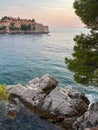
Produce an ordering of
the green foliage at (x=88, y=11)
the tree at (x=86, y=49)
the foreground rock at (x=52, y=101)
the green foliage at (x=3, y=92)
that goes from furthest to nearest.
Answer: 1. the foreground rock at (x=52, y=101)
2. the green foliage at (x=3, y=92)
3. the tree at (x=86, y=49)
4. the green foliage at (x=88, y=11)

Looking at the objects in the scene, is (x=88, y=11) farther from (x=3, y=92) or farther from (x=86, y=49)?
(x=3, y=92)

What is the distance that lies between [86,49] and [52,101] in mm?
7032

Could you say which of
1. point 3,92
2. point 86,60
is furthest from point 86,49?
point 3,92

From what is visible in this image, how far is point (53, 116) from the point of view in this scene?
81.6 feet

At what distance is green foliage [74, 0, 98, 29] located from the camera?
2075 cm

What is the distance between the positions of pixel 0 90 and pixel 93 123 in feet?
25.4

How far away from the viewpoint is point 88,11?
68.6 ft

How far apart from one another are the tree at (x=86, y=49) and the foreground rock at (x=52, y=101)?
4.55 meters

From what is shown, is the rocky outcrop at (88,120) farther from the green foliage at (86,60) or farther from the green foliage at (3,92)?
the green foliage at (3,92)

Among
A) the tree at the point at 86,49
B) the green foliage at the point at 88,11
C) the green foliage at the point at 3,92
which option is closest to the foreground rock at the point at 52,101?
the green foliage at the point at 3,92

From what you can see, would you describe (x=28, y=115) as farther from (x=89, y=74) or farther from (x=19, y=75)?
(x=19, y=75)

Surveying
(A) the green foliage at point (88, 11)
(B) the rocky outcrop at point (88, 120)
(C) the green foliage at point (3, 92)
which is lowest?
(B) the rocky outcrop at point (88, 120)

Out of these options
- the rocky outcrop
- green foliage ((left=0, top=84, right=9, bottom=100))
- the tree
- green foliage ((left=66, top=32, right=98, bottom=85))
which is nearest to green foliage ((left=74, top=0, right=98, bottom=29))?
the tree

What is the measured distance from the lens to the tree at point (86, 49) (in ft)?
68.8
